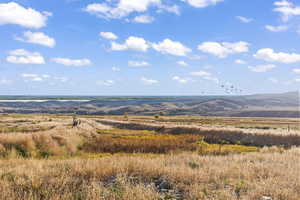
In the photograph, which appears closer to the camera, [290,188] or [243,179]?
[290,188]

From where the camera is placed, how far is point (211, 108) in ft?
655

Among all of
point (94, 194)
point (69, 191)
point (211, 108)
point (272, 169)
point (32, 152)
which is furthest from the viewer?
point (211, 108)

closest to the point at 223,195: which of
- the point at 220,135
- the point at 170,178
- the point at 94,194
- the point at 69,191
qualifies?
the point at 170,178

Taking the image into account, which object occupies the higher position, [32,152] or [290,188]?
[290,188]

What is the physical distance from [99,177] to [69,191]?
1.89m

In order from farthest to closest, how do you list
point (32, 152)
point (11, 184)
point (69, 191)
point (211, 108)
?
point (211, 108) < point (32, 152) < point (11, 184) < point (69, 191)

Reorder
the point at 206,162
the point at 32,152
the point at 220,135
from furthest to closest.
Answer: the point at 220,135 < the point at 32,152 < the point at 206,162

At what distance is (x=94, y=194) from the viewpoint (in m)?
6.24

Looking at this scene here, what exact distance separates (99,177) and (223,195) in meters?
3.89

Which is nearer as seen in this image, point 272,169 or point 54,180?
point 54,180

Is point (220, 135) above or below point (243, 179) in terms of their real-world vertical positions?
below

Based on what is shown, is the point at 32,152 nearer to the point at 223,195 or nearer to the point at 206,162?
the point at 206,162

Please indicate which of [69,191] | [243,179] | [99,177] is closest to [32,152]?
[99,177]

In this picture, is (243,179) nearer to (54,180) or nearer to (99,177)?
(99,177)
